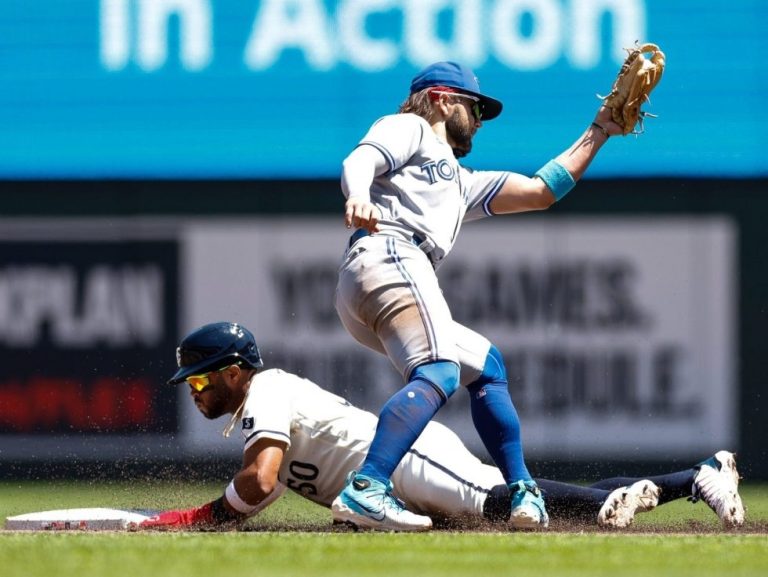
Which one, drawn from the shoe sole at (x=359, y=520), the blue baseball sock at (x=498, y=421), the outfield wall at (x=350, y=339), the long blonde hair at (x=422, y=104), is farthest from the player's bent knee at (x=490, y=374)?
the outfield wall at (x=350, y=339)

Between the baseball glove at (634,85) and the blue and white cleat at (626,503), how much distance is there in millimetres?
1388

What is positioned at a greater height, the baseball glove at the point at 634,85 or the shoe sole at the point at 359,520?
the baseball glove at the point at 634,85

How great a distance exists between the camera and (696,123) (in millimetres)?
11898

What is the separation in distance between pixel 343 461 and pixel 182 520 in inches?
22.8

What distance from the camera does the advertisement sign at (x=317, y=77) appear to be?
1193 centimetres

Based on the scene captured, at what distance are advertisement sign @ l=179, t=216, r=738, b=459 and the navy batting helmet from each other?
21.1ft

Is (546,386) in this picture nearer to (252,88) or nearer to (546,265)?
(546,265)

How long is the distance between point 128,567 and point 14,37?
9.09m

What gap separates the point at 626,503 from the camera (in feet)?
16.8

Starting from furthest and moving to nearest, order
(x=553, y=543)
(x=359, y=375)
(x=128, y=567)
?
(x=359, y=375)
(x=553, y=543)
(x=128, y=567)

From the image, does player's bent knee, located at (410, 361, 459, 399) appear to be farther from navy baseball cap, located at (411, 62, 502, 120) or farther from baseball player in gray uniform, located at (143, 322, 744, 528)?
navy baseball cap, located at (411, 62, 502, 120)

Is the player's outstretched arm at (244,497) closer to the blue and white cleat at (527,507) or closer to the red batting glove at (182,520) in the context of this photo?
the red batting glove at (182,520)

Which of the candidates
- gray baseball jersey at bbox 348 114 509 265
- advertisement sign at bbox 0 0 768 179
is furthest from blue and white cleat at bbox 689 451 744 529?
advertisement sign at bbox 0 0 768 179

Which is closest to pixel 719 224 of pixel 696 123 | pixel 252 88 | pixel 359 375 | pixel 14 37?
pixel 696 123
